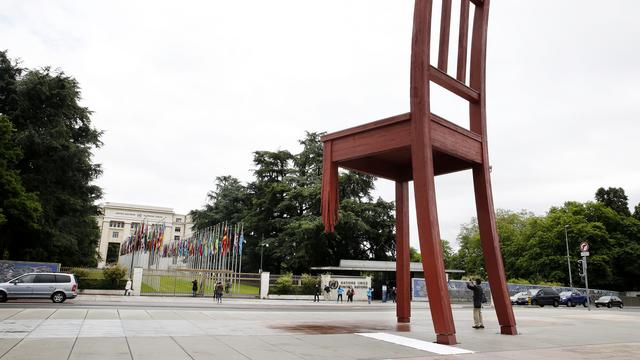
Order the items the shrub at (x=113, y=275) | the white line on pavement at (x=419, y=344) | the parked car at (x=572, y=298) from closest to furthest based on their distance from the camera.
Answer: the white line on pavement at (x=419, y=344)
the shrub at (x=113, y=275)
the parked car at (x=572, y=298)

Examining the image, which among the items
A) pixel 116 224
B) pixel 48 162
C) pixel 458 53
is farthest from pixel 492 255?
pixel 116 224

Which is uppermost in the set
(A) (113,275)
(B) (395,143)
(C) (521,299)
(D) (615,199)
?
(D) (615,199)

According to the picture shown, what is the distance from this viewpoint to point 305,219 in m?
47.1

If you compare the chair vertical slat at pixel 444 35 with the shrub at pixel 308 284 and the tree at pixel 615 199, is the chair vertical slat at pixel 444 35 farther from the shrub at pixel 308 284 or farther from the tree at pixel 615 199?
the tree at pixel 615 199

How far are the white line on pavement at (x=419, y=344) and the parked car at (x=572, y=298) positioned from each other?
34.6 m

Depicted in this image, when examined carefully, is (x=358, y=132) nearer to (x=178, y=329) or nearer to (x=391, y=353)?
(x=391, y=353)

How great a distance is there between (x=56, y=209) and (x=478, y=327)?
36.3 m

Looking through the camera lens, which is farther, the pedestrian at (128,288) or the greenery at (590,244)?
the greenery at (590,244)

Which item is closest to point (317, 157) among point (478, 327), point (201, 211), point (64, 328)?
point (201, 211)

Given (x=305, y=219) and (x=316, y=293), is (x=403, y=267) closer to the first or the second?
(x=316, y=293)

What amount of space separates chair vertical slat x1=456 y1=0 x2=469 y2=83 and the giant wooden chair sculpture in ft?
0.09

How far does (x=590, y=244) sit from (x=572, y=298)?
24694 mm

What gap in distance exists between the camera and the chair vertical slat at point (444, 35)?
1241 cm

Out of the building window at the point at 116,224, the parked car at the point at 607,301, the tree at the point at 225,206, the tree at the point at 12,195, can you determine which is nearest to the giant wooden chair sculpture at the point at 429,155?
the tree at the point at 12,195
